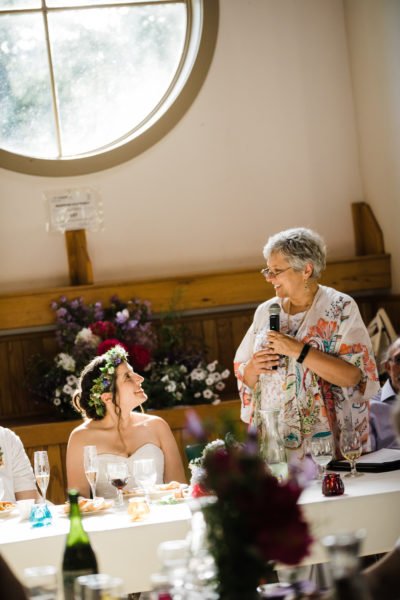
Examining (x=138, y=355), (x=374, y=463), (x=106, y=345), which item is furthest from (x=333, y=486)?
(x=138, y=355)

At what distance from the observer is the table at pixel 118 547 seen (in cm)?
265

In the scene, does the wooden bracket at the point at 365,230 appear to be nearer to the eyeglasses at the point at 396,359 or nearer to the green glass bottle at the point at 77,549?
the eyeglasses at the point at 396,359

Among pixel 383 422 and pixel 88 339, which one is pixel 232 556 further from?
pixel 88 339

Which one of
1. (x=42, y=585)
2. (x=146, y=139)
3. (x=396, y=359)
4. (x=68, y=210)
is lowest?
(x=42, y=585)

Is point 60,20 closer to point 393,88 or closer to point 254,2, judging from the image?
point 254,2

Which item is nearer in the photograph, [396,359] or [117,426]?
[396,359]

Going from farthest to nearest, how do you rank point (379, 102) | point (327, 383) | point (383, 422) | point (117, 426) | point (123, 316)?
point (379, 102), point (123, 316), point (383, 422), point (117, 426), point (327, 383)

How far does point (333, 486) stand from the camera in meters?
2.77

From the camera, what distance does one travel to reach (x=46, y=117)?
17.2 ft

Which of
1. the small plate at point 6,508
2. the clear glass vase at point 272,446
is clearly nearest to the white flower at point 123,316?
the small plate at point 6,508

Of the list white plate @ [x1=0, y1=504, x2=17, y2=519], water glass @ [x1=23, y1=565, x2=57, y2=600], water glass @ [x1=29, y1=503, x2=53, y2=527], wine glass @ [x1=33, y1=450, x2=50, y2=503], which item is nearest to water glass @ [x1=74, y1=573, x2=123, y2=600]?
water glass @ [x1=23, y1=565, x2=57, y2=600]

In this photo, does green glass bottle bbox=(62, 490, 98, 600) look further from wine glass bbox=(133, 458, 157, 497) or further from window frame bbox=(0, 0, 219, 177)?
window frame bbox=(0, 0, 219, 177)

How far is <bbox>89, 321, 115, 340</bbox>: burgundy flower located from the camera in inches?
185

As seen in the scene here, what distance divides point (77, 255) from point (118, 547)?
8.71 feet
